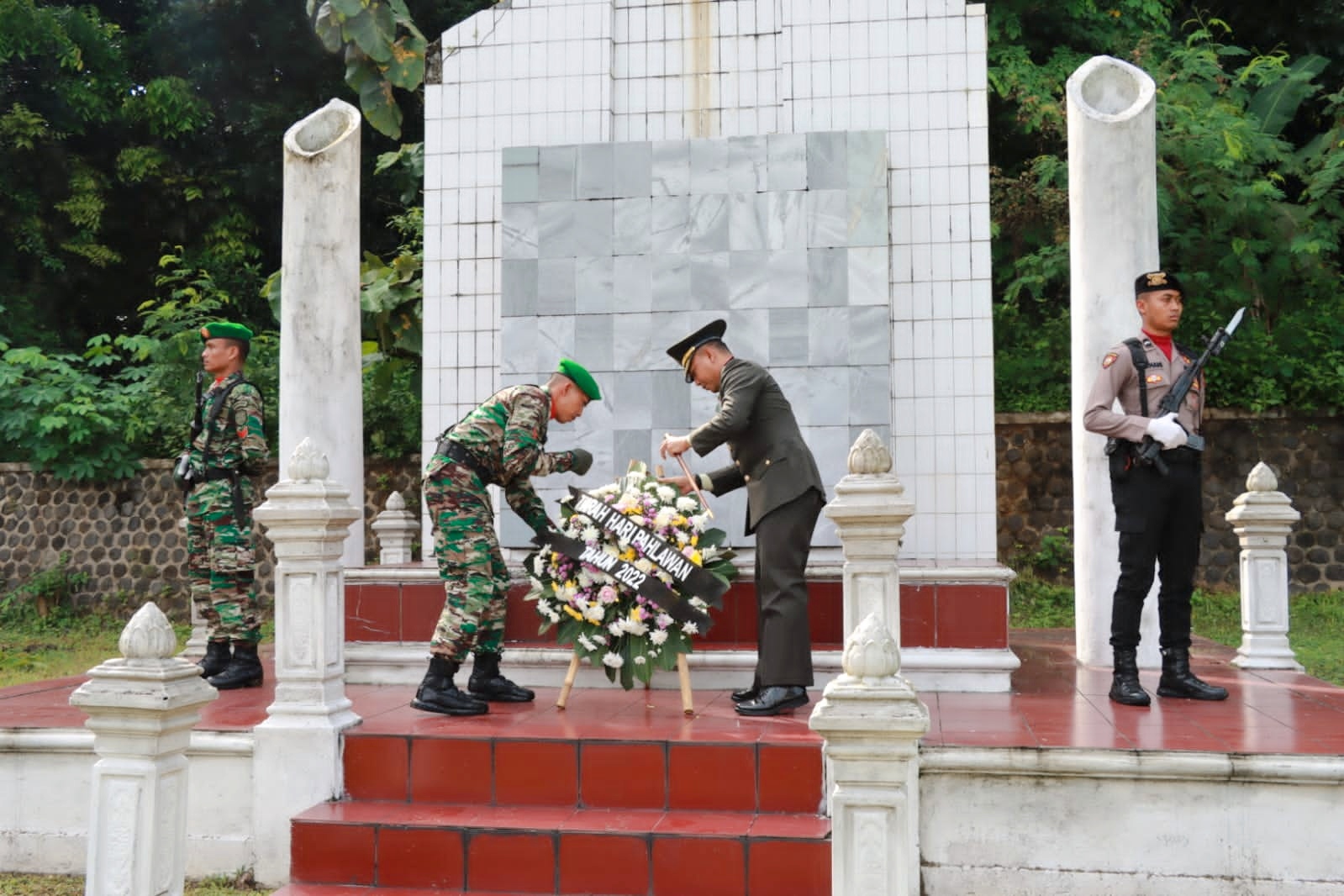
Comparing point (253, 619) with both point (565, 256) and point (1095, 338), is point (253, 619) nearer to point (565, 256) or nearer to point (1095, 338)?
point (565, 256)

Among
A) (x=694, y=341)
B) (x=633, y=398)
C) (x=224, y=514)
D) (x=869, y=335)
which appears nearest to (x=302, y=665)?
(x=224, y=514)

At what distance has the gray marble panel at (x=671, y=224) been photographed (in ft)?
22.9

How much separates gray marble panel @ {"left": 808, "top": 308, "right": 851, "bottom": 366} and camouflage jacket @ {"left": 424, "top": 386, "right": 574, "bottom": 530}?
1.77 meters

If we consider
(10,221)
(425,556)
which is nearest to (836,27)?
(425,556)

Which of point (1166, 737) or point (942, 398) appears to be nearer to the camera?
point (1166, 737)

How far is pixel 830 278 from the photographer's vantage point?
680cm

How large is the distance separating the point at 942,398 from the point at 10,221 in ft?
43.9

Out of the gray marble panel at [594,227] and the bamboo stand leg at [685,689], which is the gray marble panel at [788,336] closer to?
the gray marble panel at [594,227]

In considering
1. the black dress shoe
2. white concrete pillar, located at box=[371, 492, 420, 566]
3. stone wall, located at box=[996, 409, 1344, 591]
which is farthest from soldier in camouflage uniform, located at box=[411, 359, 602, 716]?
stone wall, located at box=[996, 409, 1344, 591]

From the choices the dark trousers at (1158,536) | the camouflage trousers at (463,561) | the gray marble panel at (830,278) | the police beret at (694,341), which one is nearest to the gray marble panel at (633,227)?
the gray marble panel at (830,278)

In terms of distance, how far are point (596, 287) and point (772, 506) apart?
218 centimetres

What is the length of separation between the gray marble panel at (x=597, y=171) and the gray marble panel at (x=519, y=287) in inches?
20.3

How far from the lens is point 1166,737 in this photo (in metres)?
4.69

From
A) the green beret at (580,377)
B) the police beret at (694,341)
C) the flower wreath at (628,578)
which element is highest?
the police beret at (694,341)
